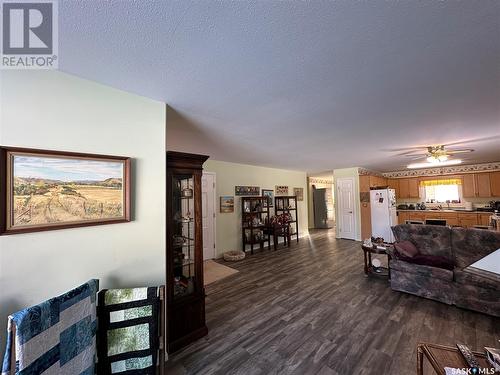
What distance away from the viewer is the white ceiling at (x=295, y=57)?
38.8 inches

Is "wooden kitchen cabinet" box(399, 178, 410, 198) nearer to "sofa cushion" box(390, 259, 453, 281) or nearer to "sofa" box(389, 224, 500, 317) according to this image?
"sofa" box(389, 224, 500, 317)

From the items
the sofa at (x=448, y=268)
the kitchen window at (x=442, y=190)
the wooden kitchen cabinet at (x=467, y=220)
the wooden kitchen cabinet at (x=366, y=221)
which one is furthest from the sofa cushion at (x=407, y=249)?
the kitchen window at (x=442, y=190)

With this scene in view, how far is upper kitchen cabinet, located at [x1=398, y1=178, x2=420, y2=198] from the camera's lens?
22.9 ft

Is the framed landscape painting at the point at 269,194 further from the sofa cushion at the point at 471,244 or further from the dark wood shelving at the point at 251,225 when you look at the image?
the sofa cushion at the point at 471,244

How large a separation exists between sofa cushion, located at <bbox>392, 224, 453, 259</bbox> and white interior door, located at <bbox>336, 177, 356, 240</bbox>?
3.02 metres

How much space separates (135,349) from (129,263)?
60 cm

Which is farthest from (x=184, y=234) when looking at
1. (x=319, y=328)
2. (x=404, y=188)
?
(x=404, y=188)

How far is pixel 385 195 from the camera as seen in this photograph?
545 cm

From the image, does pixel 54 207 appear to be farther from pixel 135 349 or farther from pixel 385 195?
pixel 385 195

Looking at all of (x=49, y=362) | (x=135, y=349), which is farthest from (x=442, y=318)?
(x=49, y=362)

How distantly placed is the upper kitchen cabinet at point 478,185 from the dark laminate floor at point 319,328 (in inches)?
213

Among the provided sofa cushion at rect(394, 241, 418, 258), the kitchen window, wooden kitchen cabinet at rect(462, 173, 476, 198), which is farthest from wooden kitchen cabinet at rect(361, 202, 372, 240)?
wooden kitchen cabinet at rect(462, 173, 476, 198)

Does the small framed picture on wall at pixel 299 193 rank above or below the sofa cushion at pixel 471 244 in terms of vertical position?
above

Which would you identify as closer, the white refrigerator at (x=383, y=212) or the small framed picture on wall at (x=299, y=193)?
the white refrigerator at (x=383, y=212)
